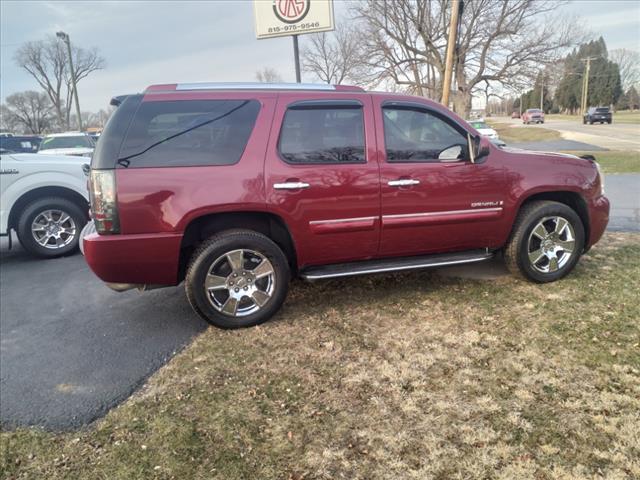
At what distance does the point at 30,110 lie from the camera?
73125 millimetres

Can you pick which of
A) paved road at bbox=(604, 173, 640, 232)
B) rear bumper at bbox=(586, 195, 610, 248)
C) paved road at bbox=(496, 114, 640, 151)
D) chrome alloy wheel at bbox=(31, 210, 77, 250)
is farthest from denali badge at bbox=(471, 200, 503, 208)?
paved road at bbox=(496, 114, 640, 151)

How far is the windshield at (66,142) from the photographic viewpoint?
12492 mm

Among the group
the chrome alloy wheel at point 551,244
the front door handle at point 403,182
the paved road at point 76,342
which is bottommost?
the paved road at point 76,342

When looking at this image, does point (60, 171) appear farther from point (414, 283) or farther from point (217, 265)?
point (414, 283)

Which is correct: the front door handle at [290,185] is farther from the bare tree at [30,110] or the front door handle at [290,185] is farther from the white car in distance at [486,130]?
the bare tree at [30,110]

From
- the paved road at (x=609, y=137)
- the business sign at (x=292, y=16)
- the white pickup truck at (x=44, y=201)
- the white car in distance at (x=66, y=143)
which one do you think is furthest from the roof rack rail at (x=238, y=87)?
the paved road at (x=609, y=137)

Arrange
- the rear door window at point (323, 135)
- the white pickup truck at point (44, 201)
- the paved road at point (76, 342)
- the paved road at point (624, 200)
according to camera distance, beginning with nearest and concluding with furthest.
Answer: the paved road at point (76, 342) < the rear door window at point (323, 135) < the white pickup truck at point (44, 201) < the paved road at point (624, 200)

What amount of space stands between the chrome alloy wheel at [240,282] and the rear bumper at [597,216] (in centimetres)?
319

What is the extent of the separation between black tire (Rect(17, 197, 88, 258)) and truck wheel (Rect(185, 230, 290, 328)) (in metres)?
3.64

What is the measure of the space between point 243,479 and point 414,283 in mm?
2893

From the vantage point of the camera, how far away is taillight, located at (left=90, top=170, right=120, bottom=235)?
3287mm

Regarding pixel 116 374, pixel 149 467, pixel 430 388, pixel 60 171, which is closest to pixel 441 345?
pixel 430 388

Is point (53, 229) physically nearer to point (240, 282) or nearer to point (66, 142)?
point (240, 282)

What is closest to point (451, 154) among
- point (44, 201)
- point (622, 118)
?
point (44, 201)
